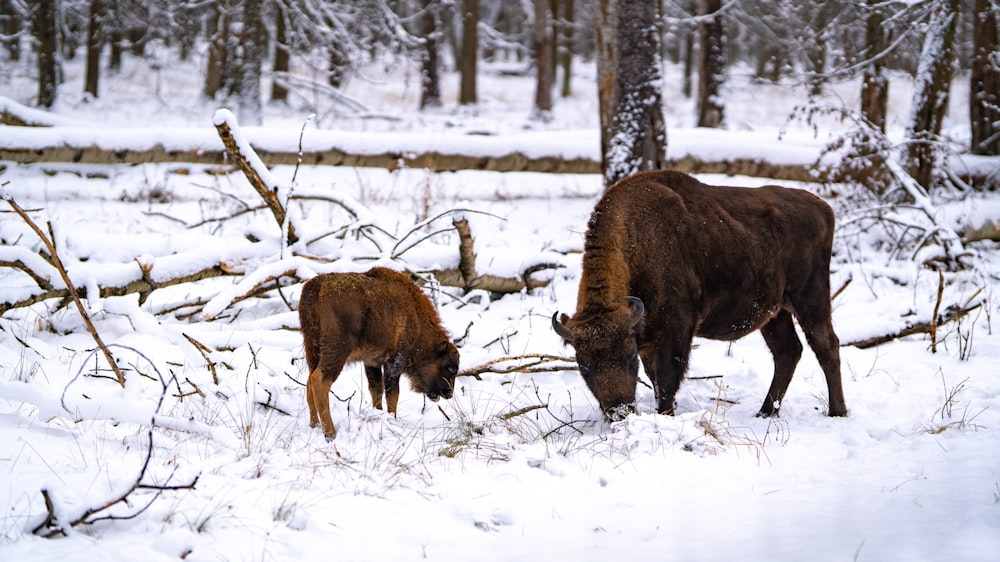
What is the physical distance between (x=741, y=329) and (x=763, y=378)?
982 millimetres

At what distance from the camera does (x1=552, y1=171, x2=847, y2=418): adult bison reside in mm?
4973

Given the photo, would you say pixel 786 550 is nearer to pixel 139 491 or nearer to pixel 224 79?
pixel 139 491

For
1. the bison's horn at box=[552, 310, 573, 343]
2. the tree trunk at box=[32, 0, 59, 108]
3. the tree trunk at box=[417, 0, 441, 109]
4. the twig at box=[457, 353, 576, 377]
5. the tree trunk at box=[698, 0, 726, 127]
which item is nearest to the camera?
the bison's horn at box=[552, 310, 573, 343]

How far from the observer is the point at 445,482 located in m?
3.84

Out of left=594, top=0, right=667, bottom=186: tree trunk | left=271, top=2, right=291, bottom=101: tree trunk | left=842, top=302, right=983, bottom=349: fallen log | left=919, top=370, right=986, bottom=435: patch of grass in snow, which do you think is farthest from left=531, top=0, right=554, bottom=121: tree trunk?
left=919, top=370, right=986, bottom=435: patch of grass in snow

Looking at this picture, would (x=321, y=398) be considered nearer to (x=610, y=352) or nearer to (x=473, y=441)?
(x=473, y=441)

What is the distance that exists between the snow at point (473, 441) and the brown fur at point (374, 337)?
0.73ft

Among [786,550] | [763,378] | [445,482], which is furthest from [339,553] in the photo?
[763,378]

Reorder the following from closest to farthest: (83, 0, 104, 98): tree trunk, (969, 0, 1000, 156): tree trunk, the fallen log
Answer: the fallen log
(969, 0, 1000, 156): tree trunk
(83, 0, 104, 98): tree trunk

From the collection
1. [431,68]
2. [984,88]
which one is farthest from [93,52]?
[984,88]

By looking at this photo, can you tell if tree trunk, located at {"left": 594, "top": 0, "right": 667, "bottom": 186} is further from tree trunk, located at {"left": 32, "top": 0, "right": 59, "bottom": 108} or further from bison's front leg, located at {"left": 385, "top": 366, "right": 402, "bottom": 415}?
tree trunk, located at {"left": 32, "top": 0, "right": 59, "bottom": 108}

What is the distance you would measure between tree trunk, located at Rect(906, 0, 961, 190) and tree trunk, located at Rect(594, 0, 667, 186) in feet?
13.3

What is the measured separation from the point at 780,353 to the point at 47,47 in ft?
67.2

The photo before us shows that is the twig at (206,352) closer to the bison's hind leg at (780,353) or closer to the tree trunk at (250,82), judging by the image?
the bison's hind leg at (780,353)
